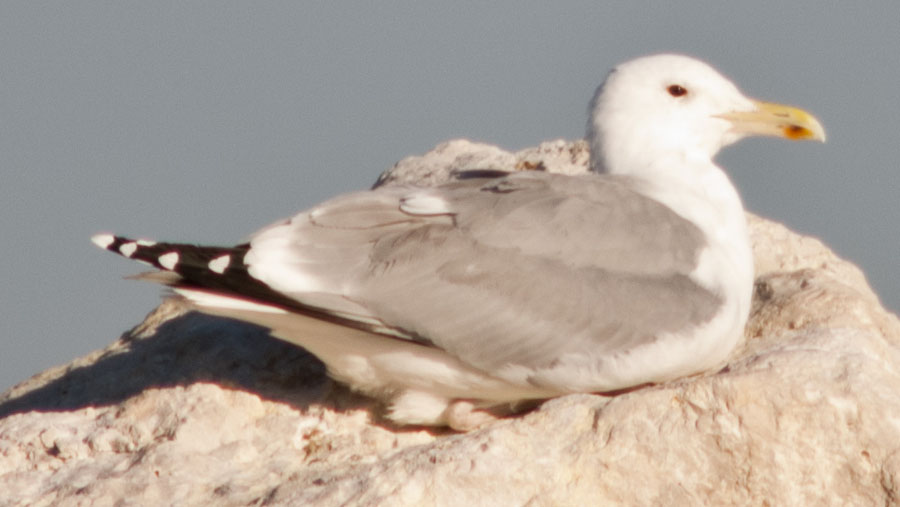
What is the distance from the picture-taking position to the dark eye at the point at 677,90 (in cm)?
887

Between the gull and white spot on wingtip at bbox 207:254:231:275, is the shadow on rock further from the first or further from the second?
white spot on wingtip at bbox 207:254:231:275

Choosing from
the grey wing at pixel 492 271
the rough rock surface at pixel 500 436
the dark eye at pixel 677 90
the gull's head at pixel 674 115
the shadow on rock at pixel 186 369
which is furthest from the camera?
the dark eye at pixel 677 90

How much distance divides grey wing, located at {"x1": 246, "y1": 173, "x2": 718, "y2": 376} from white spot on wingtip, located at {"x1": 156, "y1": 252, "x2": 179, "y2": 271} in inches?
13.7

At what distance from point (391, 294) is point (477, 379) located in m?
0.58

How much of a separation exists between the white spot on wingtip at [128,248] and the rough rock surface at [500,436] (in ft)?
2.79

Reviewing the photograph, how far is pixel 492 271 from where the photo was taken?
732cm

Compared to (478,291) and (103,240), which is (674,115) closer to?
(478,291)

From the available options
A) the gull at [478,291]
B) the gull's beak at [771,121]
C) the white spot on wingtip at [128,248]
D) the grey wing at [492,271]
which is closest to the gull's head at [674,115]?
the gull's beak at [771,121]

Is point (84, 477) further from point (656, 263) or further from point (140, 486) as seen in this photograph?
point (656, 263)

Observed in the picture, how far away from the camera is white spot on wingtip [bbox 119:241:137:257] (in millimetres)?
7176

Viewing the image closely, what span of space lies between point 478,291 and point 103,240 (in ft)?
5.73

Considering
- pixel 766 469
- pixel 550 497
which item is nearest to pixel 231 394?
pixel 550 497

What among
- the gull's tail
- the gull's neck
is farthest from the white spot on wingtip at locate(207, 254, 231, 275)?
the gull's neck

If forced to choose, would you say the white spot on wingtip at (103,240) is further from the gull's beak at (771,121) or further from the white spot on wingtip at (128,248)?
the gull's beak at (771,121)
